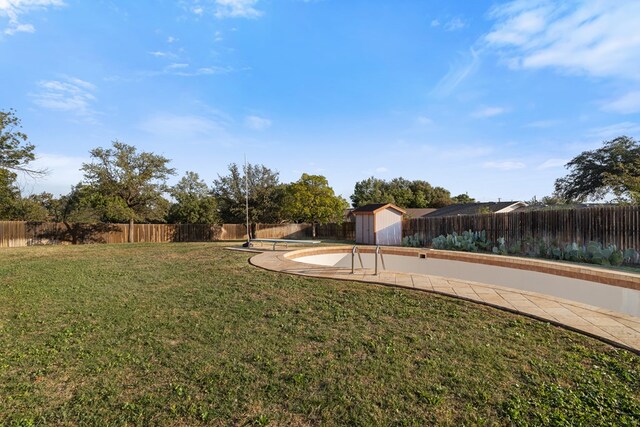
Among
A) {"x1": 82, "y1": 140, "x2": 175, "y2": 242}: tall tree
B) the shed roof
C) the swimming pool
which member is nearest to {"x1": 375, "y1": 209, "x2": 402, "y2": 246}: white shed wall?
the shed roof

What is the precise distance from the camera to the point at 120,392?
2.46m

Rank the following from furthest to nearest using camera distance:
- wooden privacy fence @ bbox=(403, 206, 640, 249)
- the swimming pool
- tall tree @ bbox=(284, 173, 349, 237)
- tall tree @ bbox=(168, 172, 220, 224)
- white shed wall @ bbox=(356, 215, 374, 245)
Answer: tall tree @ bbox=(168, 172, 220, 224) < tall tree @ bbox=(284, 173, 349, 237) < white shed wall @ bbox=(356, 215, 374, 245) < wooden privacy fence @ bbox=(403, 206, 640, 249) < the swimming pool

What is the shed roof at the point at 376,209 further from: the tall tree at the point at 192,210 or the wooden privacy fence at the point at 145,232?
the tall tree at the point at 192,210

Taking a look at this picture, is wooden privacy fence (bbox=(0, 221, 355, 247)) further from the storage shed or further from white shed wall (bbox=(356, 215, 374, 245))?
the storage shed

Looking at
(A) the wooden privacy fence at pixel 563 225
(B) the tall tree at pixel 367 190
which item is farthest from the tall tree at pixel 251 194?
(B) the tall tree at pixel 367 190

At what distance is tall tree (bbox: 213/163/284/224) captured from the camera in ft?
82.7

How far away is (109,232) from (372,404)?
2318cm

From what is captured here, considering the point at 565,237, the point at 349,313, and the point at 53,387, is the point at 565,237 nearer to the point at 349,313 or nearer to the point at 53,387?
the point at 349,313

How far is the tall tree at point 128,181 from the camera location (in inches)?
758

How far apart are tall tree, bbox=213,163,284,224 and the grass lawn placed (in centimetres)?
2045

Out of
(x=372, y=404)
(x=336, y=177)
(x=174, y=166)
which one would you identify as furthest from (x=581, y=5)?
(x=174, y=166)

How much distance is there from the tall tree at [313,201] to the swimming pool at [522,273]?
10.8m

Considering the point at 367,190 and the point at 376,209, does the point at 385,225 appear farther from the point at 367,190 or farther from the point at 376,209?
the point at 367,190

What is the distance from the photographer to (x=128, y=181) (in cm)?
1991
